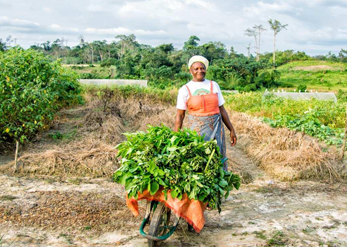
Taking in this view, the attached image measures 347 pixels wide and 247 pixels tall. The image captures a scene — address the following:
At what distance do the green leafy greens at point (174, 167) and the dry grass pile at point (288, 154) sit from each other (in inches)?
119

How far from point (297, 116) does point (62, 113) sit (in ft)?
19.8

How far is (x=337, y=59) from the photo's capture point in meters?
40.8

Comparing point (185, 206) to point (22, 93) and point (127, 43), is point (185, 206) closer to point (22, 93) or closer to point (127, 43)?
point (22, 93)

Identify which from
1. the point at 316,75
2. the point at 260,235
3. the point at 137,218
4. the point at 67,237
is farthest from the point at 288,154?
the point at 316,75

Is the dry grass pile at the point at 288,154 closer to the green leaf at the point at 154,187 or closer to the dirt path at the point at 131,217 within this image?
the dirt path at the point at 131,217

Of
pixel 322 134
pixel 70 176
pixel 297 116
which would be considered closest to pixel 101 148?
pixel 70 176

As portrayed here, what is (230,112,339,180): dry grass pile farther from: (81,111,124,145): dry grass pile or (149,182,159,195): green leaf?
(149,182,159,195): green leaf

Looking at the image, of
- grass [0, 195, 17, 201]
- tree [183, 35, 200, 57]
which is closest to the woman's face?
grass [0, 195, 17, 201]

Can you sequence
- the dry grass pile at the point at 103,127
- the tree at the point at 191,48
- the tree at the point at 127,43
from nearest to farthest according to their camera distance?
the dry grass pile at the point at 103,127
the tree at the point at 191,48
the tree at the point at 127,43

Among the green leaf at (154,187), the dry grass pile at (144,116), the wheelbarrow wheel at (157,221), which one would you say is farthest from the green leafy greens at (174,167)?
the dry grass pile at (144,116)

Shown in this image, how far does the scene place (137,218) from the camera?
150 inches

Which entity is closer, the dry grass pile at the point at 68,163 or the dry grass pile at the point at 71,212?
the dry grass pile at the point at 71,212

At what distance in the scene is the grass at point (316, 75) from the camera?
26205 millimetres

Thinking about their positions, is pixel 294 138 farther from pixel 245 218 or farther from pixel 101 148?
pixel 101 148
